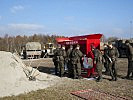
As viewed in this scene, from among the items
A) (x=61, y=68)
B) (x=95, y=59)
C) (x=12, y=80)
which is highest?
(x=95, y=59)

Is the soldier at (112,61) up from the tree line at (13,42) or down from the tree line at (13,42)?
down

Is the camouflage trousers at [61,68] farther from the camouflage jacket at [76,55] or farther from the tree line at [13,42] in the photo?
the tree line at [13,42]

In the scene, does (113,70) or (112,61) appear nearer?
(112,61)

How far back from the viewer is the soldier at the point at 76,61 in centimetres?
1109

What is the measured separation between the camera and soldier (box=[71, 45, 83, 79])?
11.1 metres

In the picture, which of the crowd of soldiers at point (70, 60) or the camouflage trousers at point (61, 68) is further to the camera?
the camouflage trousers at point (61, 68)

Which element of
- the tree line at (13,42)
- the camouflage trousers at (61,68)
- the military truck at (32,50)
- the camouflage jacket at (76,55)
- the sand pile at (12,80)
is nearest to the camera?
the sand pile at (12,80)

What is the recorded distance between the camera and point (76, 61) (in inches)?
440

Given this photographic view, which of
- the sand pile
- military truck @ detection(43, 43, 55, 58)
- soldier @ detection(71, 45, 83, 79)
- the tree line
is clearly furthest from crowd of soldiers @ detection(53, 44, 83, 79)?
the tree line

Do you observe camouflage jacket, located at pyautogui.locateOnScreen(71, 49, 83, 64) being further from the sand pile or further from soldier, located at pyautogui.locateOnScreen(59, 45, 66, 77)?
the sand pile

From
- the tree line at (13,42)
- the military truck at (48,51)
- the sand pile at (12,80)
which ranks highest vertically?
the tree line at (13,42)

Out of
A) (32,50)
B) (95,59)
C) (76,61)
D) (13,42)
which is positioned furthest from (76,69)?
(13,42)

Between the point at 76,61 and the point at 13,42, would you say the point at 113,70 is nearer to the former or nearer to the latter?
the point at 76,61

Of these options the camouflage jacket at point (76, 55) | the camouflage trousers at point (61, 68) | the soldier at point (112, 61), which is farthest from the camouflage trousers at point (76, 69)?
the soldier at point (112, 61)
